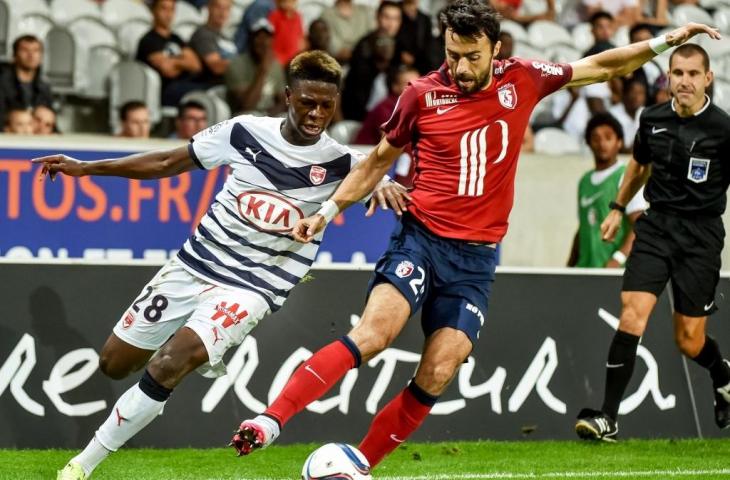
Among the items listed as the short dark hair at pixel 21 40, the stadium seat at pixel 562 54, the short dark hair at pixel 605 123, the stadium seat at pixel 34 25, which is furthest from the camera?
the stadium seat at pixel 562 54

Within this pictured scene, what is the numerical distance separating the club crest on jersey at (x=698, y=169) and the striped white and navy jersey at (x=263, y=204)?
213cm

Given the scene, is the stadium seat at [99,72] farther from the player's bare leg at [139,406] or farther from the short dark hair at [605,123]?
the player's bare leg at [139,406]

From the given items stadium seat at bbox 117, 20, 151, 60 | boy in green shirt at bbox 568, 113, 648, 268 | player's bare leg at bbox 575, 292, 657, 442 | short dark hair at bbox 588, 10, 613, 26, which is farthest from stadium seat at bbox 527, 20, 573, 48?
player's bare leg at bbox 575, 292, 657, 442

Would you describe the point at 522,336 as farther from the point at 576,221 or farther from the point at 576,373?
the point at 576,221

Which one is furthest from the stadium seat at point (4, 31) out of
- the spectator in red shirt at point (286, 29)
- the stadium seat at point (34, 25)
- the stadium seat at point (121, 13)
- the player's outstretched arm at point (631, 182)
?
the player's outstretched arm at point (631, 182)

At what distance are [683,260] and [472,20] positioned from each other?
2572 mm

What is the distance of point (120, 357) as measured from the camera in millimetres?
6570

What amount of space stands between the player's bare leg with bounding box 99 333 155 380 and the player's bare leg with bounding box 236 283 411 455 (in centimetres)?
138

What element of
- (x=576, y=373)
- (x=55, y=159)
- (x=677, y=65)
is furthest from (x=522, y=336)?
(x=55, y=159)

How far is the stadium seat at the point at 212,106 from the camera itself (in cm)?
1154

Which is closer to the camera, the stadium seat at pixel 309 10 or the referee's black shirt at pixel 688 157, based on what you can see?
the referee's black shirt at pixel 688 157

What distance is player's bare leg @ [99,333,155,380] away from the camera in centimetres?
654

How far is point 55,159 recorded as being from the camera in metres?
6.31

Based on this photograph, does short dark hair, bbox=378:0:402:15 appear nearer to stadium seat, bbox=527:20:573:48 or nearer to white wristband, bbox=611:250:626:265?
stadium seat, bbox=527:20:573:48
